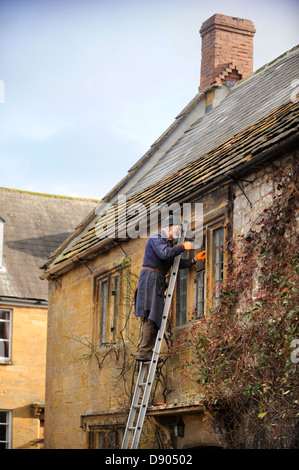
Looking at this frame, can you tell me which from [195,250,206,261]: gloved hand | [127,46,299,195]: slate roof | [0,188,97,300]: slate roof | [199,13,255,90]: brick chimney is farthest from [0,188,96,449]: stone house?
[195,250,206,261]: gloved hand

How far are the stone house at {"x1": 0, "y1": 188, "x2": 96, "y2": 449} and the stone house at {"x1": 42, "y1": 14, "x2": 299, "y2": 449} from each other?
6076mm

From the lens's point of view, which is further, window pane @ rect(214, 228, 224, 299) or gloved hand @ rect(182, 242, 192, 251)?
window pane @ rect(214, 228, 224, 299)

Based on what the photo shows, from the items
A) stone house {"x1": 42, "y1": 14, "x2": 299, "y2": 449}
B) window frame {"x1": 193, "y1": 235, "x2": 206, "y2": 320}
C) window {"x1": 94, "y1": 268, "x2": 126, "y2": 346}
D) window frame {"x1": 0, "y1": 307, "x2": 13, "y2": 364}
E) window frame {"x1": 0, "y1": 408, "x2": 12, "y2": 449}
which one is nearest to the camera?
stone house {"x1": 42, "y1": 14, "x2": 299, "y2": 449}

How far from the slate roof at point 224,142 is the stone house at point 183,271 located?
0.03 m

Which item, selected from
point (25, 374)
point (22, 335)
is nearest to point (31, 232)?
point (22, 335)

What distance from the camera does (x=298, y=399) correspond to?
9344mm

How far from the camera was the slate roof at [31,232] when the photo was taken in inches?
962

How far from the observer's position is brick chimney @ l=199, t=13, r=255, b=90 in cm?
1880

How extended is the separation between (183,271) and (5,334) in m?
12.3

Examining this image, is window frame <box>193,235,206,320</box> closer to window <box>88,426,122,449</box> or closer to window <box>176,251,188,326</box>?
window <box>176,251,188,326</box>

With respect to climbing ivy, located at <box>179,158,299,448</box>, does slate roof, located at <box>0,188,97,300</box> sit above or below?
above
